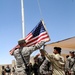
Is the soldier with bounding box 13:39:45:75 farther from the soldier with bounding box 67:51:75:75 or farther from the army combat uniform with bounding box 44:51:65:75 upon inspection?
the soldier with bounding box 67:51:75:75

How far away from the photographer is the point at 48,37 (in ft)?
30.2

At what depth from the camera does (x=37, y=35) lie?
9.81m

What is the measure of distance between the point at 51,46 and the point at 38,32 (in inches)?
168

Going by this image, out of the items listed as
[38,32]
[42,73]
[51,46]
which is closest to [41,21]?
[38,32]

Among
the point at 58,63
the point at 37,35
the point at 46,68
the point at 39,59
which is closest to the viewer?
the point at 58,63

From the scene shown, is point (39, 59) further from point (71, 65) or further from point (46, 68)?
point (71, 65)

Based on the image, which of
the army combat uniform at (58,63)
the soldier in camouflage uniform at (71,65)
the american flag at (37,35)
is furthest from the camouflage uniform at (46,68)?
the soldier in camouflage uniform at (71,65)

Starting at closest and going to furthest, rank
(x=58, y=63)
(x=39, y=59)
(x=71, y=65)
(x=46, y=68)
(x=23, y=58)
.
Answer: (x=58, y=63) < (x=23, y=58) < (x=46, y=68) < (x=39, y=59) < (x=71, y=65)

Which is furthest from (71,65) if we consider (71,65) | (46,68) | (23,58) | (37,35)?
(23,58)

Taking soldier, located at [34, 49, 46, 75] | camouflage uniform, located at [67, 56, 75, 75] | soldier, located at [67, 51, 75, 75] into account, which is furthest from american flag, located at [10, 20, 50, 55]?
camouflage uniform, located at [67, 56, 75, 75]

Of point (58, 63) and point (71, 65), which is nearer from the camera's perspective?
point (58, 63)

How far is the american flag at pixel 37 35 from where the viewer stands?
370 inches

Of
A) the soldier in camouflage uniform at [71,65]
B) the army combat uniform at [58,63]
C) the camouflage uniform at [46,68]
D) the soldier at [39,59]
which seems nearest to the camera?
the army combat uniform at [58,63]

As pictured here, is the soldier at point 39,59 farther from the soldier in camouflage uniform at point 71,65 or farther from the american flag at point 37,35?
the soldier in camouflage uniform at point 71,65
